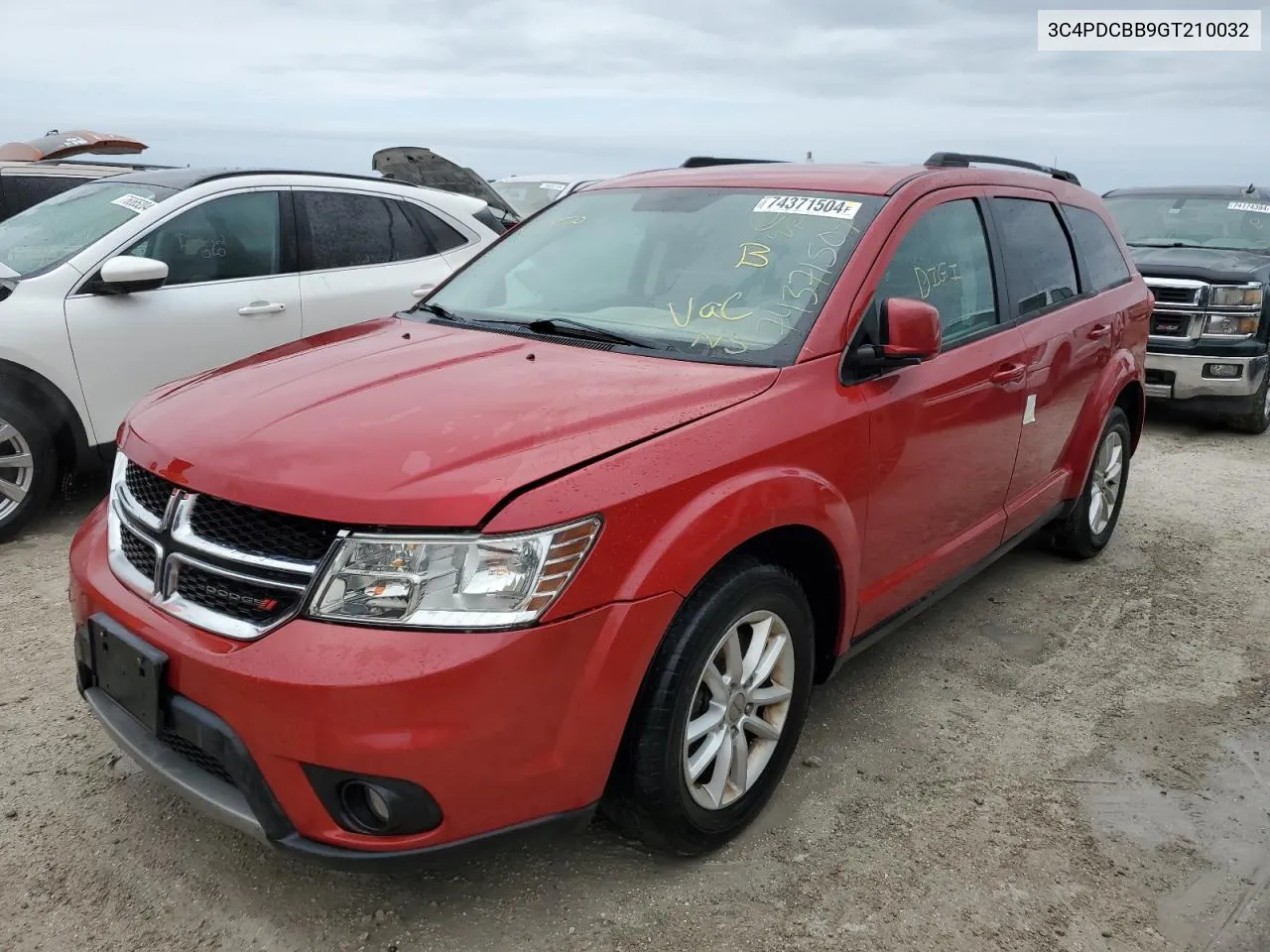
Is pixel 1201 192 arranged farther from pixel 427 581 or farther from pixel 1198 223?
pixel 427 581

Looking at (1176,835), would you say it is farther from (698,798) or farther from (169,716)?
(169,716)

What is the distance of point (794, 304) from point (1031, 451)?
152cm

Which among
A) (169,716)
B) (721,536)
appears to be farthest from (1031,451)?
(169,716)

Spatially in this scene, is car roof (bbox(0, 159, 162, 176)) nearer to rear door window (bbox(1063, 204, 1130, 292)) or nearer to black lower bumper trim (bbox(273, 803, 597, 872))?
rear door window (bbox(1063, 204, 1130, 292))

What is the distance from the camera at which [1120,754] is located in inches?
126

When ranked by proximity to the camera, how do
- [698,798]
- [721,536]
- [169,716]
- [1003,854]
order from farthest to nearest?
[1003,854] < [698,798] < [721,536] < [169,716]

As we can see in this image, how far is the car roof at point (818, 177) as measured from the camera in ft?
10.6

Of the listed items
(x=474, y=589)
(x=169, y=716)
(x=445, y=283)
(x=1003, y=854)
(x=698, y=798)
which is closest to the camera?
(x=474, y=589)

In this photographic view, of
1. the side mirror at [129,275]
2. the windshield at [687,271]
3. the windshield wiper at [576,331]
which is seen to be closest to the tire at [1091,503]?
the windshield at [687,271]

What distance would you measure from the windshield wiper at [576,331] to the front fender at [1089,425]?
2.29m

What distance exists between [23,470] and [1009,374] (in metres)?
4.26

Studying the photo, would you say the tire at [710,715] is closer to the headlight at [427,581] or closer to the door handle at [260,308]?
the headlight at [427,581]

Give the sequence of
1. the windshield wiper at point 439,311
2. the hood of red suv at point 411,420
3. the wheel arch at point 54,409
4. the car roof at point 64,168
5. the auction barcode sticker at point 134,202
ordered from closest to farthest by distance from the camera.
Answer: the hood of red suv at point 411,420
the windshield wiper at point 439,311
the wheel arch at point 54,409
the auction barcode sticker at point 134,202
the car roof at point 64,168

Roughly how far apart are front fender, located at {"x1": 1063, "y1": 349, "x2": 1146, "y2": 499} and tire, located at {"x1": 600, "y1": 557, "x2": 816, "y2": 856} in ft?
6.79
